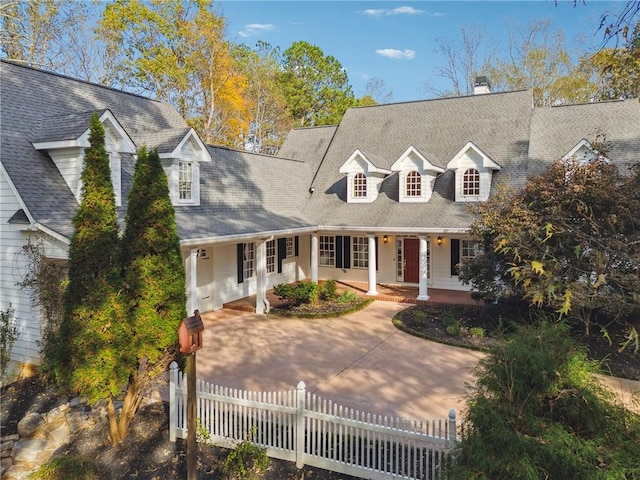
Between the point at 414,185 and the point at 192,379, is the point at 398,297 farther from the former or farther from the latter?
the point at 192,379

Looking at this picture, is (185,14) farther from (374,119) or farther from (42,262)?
(42,262)

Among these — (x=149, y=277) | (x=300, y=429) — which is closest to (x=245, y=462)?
(x=300, y=429)

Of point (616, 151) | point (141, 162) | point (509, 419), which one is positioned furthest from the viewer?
point (616, 151)

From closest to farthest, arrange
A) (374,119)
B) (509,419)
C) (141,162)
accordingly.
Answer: (509,419), (141,162), (374,119)

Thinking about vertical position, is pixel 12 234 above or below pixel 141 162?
below

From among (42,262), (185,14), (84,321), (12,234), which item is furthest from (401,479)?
(185,14)

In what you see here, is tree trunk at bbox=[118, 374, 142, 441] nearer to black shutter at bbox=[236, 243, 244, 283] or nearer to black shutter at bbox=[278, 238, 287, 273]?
black shutter at bbox=[236, 243, 244, 283]

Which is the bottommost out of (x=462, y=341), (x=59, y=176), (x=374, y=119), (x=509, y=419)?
(x=462, y=341)

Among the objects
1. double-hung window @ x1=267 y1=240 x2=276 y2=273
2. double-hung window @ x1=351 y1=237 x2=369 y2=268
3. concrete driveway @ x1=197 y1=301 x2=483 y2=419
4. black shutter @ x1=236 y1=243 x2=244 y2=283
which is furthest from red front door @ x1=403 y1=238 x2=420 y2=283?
black shutter @ x1=236 y1=243 x2=244 y2=283

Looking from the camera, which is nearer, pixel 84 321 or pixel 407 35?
pixel 84 321
